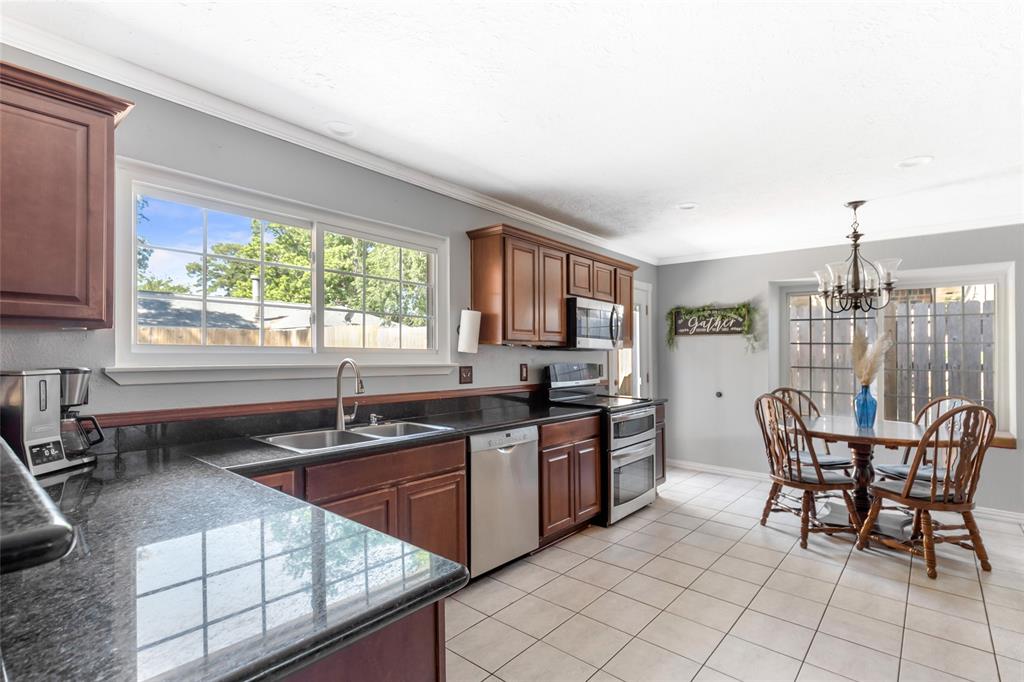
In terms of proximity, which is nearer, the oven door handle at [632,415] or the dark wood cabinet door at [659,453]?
the oven door handle at [632,415]

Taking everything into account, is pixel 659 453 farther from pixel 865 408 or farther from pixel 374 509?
pixel 374 509

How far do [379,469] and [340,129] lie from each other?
167 centimetres

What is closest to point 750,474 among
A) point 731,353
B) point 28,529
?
point 731,353

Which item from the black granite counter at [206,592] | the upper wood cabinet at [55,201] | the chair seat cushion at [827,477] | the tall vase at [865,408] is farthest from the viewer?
the tall vase at [865,408]

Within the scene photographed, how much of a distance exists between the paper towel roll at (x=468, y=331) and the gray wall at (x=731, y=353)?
3.16 m

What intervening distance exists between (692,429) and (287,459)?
469cm

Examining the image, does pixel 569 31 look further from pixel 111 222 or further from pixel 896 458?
pixel 896 458

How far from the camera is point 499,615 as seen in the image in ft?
8.12

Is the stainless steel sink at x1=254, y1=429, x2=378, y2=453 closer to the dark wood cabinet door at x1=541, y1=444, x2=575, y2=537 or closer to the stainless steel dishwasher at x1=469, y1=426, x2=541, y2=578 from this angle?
the stainless steel dishwasher at x1=469, y1=426, x2=541, y2=578

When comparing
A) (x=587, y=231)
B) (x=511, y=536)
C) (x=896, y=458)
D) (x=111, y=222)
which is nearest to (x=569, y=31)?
(x=111, y=222)

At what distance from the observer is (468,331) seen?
3.40 meters

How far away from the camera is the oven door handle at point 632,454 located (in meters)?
3.75

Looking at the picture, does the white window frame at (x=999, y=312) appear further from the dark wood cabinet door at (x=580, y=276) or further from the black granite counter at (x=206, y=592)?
the black granite counter at (x=206, y=592)

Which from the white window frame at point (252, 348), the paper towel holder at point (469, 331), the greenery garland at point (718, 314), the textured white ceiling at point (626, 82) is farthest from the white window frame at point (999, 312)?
the white window frame at point (252, 348)
